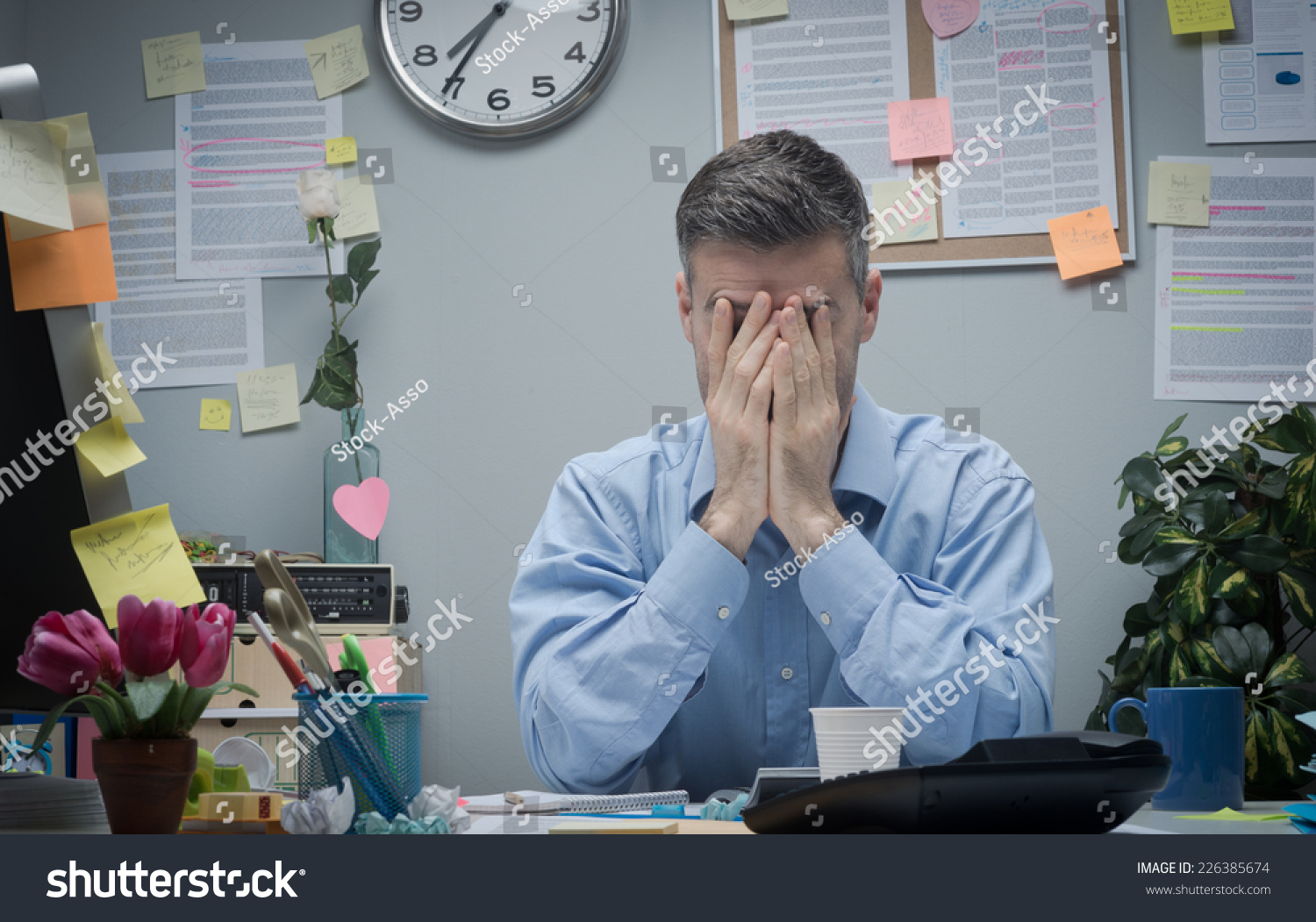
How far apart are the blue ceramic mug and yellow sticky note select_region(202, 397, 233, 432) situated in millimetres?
1857

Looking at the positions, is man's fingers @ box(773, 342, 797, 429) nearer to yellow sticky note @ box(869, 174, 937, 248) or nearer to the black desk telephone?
the black desk telephone

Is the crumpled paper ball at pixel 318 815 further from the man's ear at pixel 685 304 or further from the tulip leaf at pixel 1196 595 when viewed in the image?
the tulip leaf at pixel 1196 595

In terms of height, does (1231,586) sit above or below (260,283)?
below

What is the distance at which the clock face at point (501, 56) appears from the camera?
83.0 inches

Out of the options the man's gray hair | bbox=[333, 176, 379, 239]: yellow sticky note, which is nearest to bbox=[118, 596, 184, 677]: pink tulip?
the man's gray hair

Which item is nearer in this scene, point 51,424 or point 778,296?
point 51,424

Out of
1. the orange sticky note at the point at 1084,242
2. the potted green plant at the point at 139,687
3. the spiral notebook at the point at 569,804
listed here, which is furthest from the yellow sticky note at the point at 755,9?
the potted green plant at the point at 139,687

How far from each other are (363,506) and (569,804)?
1.31 m

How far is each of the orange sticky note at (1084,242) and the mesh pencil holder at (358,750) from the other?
1.81m

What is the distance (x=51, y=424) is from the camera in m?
0.79

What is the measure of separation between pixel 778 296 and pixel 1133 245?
4.19ft

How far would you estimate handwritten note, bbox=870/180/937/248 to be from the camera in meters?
2.05
